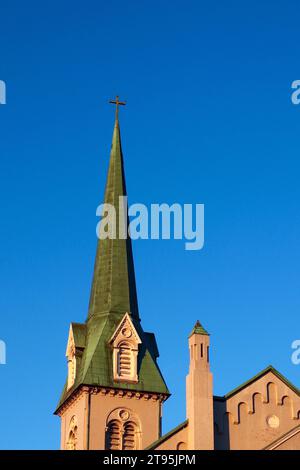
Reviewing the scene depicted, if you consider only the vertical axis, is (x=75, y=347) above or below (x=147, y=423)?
above

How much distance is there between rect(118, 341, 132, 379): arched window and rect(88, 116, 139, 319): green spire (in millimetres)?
2557

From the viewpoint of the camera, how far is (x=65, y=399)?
66562mm

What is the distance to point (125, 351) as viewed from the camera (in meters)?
66.0

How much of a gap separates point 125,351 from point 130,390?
104 inches

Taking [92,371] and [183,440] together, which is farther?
[92,371]

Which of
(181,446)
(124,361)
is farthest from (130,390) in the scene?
(181,446)

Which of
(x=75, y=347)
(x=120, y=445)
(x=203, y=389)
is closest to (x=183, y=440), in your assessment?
(x=203, y=389)

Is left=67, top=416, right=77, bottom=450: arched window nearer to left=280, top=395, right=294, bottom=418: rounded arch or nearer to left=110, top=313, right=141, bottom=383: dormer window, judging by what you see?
left=110, top=313, right=141, bottom=383: dormer window

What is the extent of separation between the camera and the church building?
48.5 m

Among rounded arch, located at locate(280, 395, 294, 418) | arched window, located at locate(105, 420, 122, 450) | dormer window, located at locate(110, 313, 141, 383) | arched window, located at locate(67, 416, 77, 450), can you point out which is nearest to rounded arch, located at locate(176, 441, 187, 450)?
rounded arch, located at locate(280, 395, 294, 418)

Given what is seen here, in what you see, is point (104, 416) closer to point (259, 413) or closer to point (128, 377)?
point (128, 377)
